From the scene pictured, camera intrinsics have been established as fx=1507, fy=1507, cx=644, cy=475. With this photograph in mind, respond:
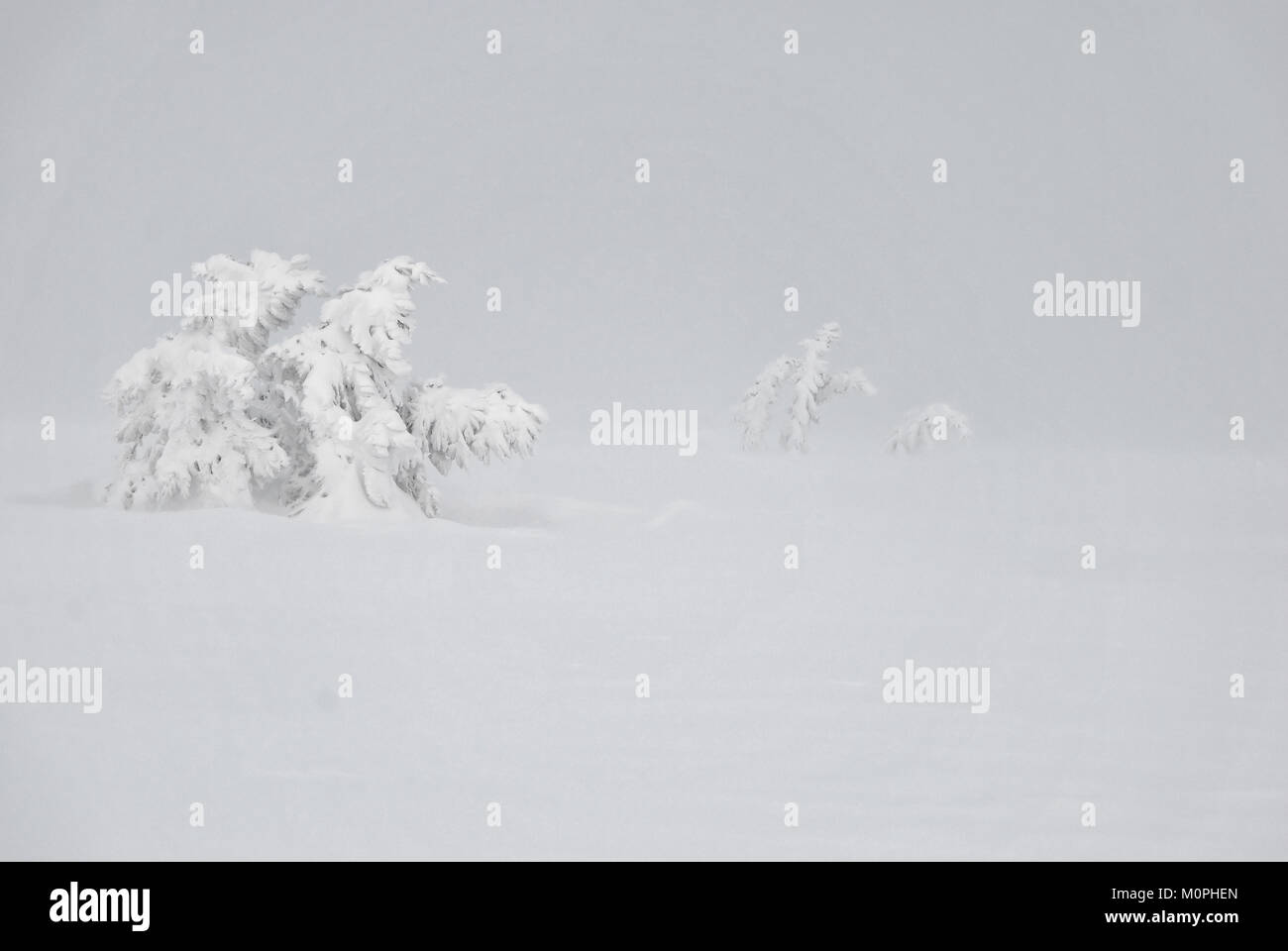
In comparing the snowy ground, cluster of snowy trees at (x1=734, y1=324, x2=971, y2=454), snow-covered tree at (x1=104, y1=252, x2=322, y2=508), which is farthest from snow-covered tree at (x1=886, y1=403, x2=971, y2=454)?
snow-covered tree at (x1=104, y1=252, x2=322, y2=508)

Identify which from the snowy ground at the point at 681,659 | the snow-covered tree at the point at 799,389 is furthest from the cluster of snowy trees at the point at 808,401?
the snowy ground at the point at 681,659

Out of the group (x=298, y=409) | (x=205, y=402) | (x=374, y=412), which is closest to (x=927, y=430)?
(x=374, y=412)

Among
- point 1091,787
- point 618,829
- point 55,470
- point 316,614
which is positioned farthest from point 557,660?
point 55,470

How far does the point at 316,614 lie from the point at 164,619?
1.28 m

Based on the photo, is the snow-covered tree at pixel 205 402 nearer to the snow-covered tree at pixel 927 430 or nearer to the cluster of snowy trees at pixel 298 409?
the cluster of snowy trees at pixel 298 409

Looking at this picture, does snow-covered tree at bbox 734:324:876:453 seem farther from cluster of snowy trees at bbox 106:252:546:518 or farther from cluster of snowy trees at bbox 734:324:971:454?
cluster of snowy trees at bbox 106:252:546:518

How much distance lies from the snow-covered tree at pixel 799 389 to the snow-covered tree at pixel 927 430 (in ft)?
2.78

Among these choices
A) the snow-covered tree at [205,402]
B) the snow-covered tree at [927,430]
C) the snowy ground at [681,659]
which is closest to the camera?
the snowy ground at [681,659]

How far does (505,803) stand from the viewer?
9766 millimetres

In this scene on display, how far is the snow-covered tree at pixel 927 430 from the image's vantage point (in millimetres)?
21719

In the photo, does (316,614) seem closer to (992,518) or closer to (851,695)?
(851,695)

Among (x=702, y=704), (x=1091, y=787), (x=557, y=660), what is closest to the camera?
(x=1091, y=787)

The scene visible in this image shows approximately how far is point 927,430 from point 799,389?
1.99 meters

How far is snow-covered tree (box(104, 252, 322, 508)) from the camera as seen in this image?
1645 cm
